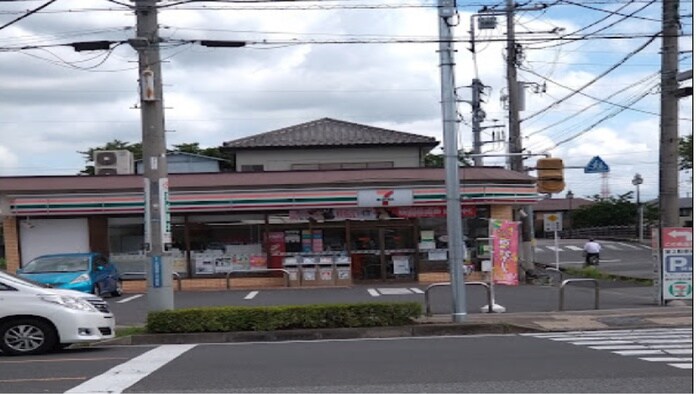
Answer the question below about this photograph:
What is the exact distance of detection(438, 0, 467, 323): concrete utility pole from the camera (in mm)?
15508

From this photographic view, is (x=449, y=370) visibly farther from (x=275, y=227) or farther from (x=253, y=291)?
(x=275, y=227)

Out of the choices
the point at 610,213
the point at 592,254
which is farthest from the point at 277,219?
the point at 610,213

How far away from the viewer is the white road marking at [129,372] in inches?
350

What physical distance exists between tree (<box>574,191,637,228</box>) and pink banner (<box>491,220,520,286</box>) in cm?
5869

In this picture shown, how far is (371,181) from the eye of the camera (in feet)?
92.9

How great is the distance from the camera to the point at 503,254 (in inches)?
747

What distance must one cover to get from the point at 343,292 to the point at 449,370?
1594 cm

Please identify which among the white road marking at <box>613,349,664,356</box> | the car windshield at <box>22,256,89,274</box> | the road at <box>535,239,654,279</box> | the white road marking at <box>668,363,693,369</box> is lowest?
the road at <box>535,239,654,279</box>

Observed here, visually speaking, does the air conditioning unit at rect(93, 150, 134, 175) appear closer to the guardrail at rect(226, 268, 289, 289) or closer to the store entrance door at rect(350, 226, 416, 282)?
the guardrail at rect(226, 268, 289, 289)

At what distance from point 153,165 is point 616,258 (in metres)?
33.8

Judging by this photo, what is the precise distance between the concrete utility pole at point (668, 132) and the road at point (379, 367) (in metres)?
7.30

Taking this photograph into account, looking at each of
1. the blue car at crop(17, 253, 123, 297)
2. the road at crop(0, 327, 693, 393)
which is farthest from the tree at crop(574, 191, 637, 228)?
the road at crop(0, 327, 693, 393)

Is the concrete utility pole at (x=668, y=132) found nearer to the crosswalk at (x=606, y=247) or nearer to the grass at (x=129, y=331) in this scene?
the grass at (x=129, y=331)

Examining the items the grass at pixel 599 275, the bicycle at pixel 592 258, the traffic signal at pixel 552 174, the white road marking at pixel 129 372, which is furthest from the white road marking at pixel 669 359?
the bicycle at pixel 592 258
